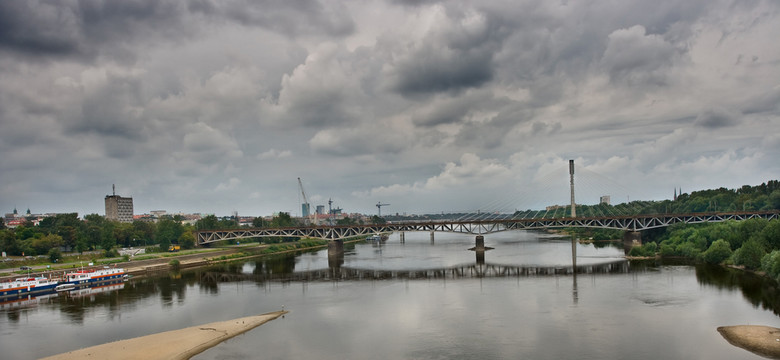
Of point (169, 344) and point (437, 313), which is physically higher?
point (169, 344)

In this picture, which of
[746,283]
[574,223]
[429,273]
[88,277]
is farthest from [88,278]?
[574,223]

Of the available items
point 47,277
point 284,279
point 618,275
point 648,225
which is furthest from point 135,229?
point 648,225

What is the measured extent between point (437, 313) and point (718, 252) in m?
→ 38.9

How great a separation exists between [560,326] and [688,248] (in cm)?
4379

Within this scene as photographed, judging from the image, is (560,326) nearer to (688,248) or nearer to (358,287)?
(358,287)

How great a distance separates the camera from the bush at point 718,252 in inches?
2183

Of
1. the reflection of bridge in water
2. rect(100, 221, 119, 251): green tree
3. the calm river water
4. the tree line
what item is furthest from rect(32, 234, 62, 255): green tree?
the reflection of bridge in water

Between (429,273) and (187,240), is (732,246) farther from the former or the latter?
(187,240)

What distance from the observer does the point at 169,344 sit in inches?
1128

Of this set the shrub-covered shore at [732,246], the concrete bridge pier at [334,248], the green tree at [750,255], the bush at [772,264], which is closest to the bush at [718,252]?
the shrub-covered shore at [732,246]

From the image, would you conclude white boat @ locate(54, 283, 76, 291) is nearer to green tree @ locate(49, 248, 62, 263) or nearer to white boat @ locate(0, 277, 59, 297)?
white boat @ locate(0, 277, 59, 297)

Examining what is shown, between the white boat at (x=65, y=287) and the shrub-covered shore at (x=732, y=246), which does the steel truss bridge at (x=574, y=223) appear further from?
the white boat at (x=65, y=287)

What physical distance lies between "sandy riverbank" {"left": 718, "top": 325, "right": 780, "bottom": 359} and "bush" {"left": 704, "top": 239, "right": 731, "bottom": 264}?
97.6 ft

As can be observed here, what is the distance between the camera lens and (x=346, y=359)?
85.0 feet
